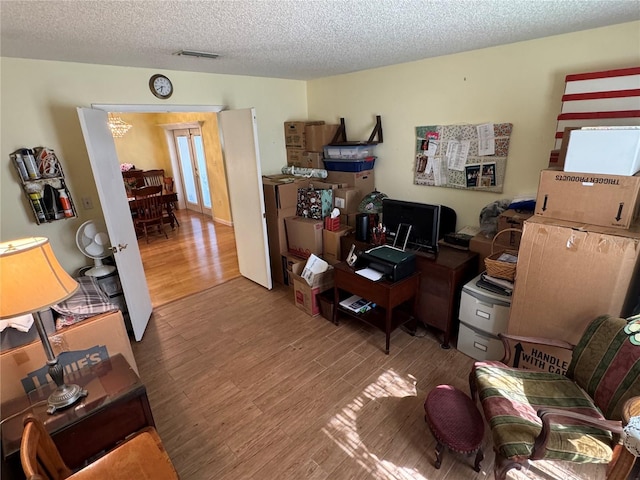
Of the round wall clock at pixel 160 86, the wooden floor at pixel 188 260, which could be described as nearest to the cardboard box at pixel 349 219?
the wooden floor at pixel 188 260

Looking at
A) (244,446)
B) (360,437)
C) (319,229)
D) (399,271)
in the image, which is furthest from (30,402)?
(319,229)

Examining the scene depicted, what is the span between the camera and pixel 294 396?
2229mm

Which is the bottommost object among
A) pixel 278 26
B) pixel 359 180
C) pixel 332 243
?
pixel 332 243

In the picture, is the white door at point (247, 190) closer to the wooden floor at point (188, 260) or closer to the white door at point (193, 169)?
the wooden floor at point (188, 260)

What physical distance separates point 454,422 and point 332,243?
1966mm

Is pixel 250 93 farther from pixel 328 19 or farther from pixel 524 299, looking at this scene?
pixel 524 299

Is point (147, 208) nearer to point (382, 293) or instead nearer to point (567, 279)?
point (382, 293)

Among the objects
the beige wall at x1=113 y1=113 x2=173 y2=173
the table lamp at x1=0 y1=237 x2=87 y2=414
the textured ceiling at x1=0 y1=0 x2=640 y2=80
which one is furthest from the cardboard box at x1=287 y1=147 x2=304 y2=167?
the beige wall at x1=113 y1=113 x2=173 y2=173

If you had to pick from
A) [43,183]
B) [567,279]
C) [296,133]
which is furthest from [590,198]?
[43,183]

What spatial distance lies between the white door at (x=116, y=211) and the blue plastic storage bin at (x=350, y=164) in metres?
2.18

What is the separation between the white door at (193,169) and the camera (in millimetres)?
6672

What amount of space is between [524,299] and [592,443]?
2.81 ft

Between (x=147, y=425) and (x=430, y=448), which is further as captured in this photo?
(x=430, y=448)

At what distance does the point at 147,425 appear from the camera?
1.60 meters
